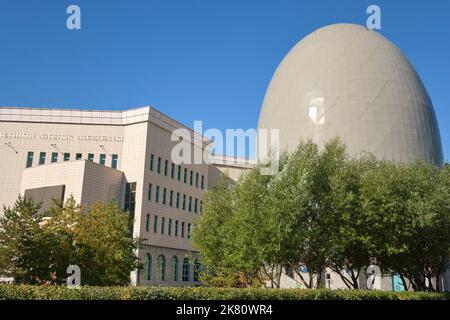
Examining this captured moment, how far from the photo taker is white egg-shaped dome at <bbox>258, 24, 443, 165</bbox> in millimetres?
52906

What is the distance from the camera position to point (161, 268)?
60.0m

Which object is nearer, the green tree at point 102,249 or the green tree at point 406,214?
the green tree at point 406,214

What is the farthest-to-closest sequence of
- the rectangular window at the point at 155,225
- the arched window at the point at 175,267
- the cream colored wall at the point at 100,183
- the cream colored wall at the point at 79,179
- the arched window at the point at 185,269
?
the arched window at the point at 185,269 < the arched window at the point at 175,267 < the rectangular window at the point at 155,225 < the cream colored wall at the point at 100,183 < the cream colored wall at the point at 79,179

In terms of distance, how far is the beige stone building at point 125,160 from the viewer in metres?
58.0

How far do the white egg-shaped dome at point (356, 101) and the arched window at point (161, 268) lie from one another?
22369 mm

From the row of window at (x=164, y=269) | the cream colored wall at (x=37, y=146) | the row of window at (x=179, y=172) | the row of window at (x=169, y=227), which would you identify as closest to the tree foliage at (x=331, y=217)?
the row of window at (x=164, y=269)

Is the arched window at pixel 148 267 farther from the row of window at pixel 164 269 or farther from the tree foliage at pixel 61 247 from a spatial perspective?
the tree foliage at pixel 61 247

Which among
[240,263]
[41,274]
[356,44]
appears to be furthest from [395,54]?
[41,274]

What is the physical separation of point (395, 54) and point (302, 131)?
18.7 meters

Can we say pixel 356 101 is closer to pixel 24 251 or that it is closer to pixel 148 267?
pixel 148 267

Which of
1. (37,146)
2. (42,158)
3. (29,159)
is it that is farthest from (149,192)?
(29,159)

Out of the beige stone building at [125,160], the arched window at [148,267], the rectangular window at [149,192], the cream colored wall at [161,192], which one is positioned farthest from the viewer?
the rectangular window at [149,192]

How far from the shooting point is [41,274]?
25.9 metres
